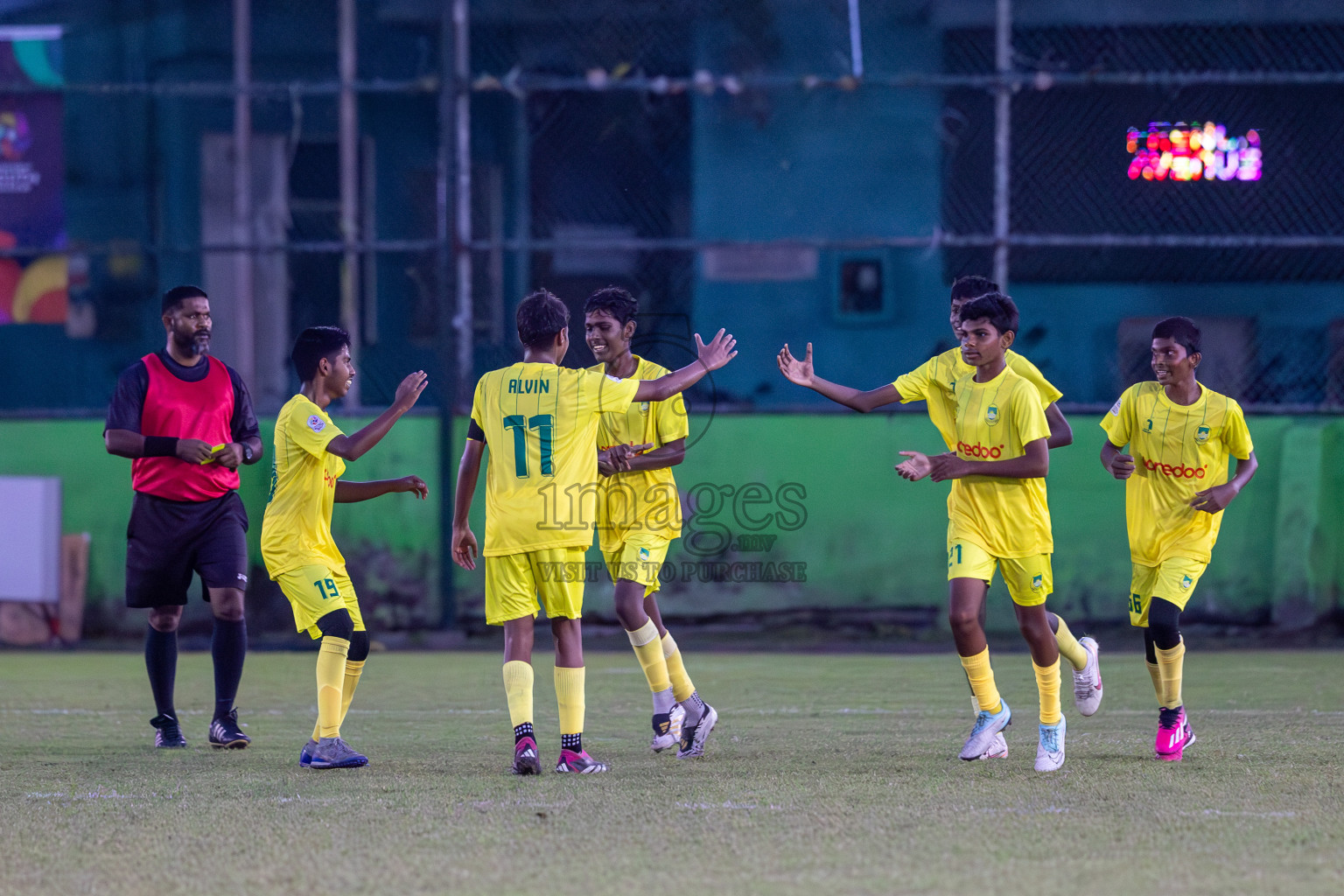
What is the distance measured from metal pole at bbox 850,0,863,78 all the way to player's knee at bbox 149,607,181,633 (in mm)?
7187

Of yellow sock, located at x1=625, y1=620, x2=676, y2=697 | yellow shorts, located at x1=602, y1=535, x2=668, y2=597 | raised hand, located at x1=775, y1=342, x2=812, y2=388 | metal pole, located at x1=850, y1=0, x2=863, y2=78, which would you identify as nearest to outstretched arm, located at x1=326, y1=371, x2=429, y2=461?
yellow shorts, located at x1=602, y1=535, x2=668, y2=597

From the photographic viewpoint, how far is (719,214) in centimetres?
1209

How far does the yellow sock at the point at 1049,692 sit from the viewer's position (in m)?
5.95

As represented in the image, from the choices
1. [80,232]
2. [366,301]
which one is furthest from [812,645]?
[80,232]

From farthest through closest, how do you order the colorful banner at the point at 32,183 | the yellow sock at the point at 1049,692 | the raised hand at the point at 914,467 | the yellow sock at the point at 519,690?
the colorful banner at the point at 32,183 < the yellow sock at the point at 1049,692 < the yellow sock at the point at 519,690 < the raised hand at the point at 914,467

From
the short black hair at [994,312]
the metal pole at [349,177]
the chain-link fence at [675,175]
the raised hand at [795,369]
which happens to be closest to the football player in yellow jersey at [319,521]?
the raised hand at [795,369]

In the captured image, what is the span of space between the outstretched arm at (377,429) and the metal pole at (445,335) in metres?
5.72

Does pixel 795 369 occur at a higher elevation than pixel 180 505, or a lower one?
higher

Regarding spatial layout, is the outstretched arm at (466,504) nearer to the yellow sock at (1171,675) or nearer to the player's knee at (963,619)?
the player's knee at (963,619)

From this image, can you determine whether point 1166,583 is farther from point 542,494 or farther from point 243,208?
point 243,208

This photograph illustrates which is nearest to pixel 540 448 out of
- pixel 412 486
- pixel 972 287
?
pixel 412 486

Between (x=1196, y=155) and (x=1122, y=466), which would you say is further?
(x=1196, y=155)

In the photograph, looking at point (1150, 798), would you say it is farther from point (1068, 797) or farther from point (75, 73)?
point (75, 73)

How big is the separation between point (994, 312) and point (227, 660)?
366cm
